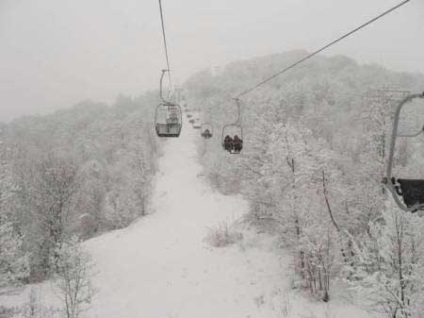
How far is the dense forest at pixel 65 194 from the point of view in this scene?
24.2 meters

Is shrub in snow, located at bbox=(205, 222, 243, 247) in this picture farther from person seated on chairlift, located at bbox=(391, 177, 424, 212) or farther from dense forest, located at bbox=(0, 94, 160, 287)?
person seated on chairlift, located at bbox=(391, 177, 424, 212)

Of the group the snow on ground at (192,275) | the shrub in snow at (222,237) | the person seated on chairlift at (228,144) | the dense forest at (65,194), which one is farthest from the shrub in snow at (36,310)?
the person seated on chairlift at (228,144)

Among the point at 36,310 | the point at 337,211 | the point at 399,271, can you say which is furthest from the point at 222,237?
the point at 399,271

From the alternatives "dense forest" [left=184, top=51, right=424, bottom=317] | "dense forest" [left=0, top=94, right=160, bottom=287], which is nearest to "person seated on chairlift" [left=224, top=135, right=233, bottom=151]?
"dense forest" [left=184, top=51, right=424, bottom=317]

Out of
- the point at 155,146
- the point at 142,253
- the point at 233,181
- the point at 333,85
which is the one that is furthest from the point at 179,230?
the point at 333,85

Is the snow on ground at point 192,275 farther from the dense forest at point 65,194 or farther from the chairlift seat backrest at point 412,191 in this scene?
the chairlift seat backrest at point 412,191

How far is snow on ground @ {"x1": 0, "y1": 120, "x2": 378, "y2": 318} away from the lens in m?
20.5

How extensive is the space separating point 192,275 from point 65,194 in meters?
13.0

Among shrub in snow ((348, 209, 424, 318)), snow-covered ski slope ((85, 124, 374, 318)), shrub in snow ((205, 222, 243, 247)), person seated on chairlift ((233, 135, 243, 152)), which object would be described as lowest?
snow-covered ski slope ((85, 124, 374, 318))

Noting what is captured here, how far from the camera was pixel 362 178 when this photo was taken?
91.7 ft

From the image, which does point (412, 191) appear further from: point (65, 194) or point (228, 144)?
point (65, 194)

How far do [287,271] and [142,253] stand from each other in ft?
38.2

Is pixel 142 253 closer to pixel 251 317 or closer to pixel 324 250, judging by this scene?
pixel 251 317

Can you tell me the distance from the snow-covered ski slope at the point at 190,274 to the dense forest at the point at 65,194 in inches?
156
